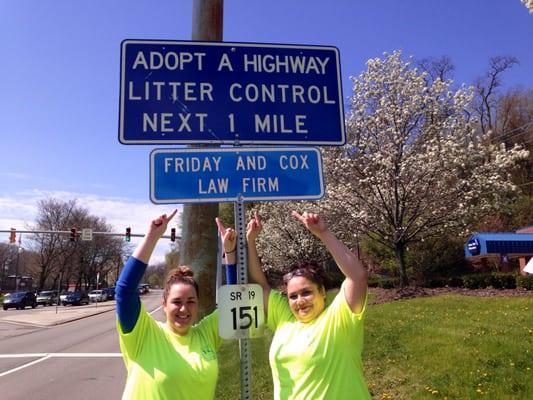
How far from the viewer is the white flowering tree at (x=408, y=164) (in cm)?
1922

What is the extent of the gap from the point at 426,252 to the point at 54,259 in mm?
55966

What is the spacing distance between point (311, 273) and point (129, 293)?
3.28ft

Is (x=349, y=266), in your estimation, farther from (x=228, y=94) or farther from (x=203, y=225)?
(x=203, y=225)

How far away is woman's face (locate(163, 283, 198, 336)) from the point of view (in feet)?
8.79

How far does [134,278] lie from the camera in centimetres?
249

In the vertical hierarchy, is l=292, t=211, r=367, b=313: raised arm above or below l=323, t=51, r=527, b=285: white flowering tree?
below

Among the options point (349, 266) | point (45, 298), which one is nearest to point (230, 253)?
point (349, 266)

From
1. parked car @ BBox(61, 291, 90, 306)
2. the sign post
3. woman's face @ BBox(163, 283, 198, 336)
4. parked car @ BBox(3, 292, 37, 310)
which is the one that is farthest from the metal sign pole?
parked car @ BBox(61, 291, 90, 306)

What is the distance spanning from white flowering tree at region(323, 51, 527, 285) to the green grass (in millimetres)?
7460

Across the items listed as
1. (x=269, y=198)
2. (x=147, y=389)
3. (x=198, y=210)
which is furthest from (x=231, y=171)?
(x=198, y=210)

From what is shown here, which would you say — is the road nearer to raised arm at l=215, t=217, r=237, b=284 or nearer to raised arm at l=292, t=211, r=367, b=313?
raised arm at l=215, t=217, r=237, b=284

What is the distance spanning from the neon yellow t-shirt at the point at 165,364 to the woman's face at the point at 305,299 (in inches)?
20.6

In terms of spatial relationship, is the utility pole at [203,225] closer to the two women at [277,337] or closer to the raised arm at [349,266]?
the two women at [277,337]

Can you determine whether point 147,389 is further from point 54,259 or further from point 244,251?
point 54,259
